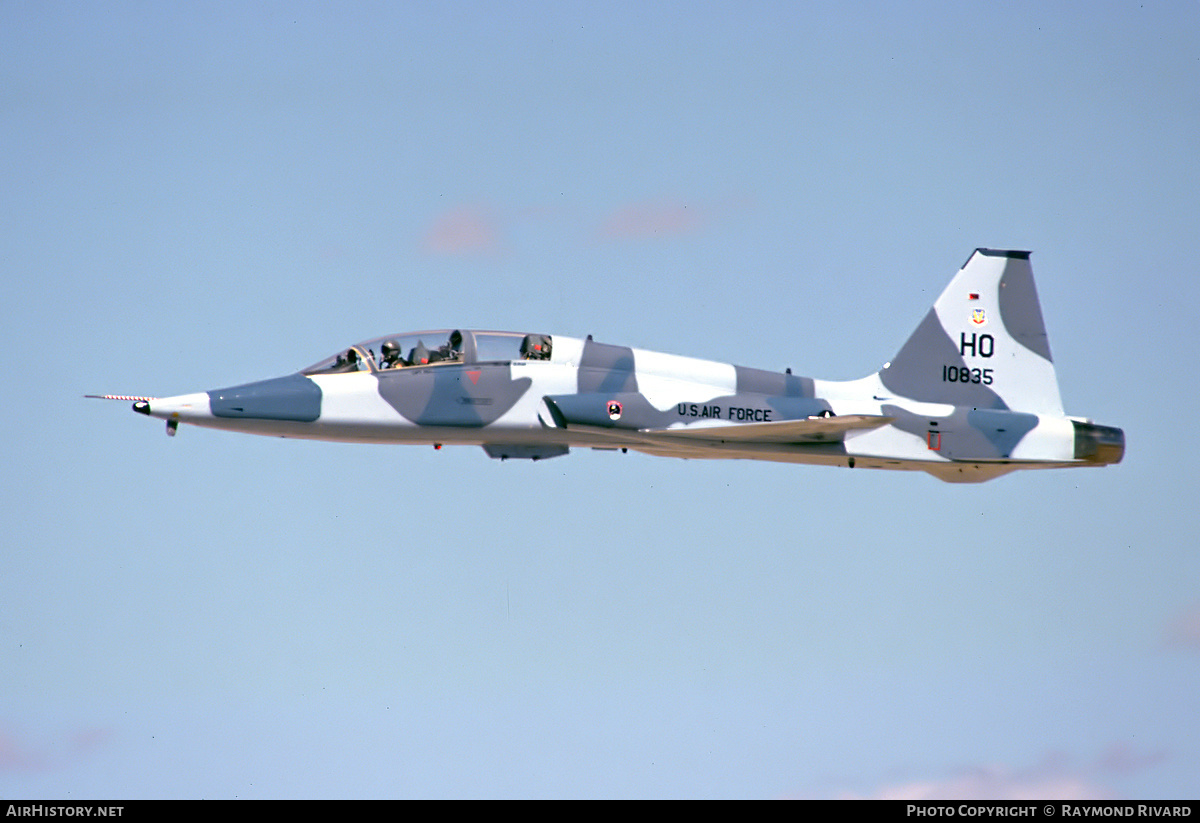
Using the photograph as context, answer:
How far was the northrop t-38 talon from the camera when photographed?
120 feet

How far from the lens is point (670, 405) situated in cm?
3722

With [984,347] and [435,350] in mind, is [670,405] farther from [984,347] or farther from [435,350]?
[984,347]

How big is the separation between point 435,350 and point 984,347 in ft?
37.7

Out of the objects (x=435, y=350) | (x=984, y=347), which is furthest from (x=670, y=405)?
(x=984, y=347)

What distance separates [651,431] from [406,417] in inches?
186

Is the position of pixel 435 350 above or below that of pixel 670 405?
above

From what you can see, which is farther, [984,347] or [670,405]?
[984,347]

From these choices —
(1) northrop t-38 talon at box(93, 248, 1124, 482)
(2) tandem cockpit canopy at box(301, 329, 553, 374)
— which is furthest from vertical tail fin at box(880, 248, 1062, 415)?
(2) tandem cockpit canopy at box(301, 329, 553, 374)

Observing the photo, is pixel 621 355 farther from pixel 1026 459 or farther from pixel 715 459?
pixel 1026 459

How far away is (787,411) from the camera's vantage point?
37781 mm

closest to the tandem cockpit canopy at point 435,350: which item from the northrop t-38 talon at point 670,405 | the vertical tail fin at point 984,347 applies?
the northrop t-38 talon at point 670,405

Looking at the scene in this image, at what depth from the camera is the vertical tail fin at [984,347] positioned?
39531 millimetres
